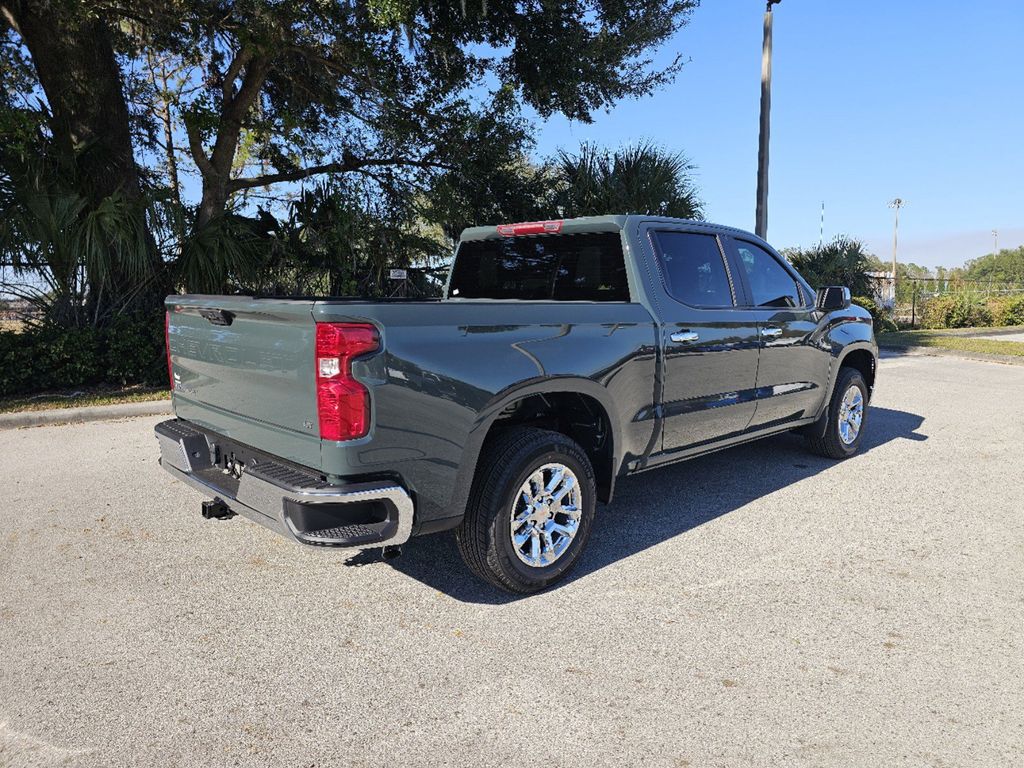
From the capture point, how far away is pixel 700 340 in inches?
173

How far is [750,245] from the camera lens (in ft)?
17.0

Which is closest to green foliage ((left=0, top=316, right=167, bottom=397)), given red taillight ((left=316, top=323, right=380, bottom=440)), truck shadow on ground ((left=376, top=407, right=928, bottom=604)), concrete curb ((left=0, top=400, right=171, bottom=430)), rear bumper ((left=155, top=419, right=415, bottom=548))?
concrete curb ((left=0, top=400, right=171, bottom=430))

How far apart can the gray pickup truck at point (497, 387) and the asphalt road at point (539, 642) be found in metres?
0.45

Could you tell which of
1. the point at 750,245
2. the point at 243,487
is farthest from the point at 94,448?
the point at 750,245

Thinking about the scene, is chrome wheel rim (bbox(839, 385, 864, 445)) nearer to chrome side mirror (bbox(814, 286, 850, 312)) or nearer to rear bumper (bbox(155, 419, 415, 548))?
chrome side mirror (bbox(814, 286, 850, 312))

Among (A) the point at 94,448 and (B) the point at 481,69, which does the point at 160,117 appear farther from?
(A) the point at 94,448

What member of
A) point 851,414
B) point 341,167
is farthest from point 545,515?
point 341,167

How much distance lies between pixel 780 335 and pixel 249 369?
12.1ft

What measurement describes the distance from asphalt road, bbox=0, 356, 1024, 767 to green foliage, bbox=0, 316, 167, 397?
422 centimetres

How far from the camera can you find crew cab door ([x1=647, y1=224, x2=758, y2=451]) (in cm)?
425

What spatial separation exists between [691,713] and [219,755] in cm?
164

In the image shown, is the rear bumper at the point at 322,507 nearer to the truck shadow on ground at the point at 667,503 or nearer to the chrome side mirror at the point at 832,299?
the truck shadow on ground at the point at 667,503

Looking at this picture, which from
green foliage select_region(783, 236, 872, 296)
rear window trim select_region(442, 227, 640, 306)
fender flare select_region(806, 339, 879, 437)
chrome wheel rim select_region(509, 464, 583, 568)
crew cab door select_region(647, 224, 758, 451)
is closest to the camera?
chrome wheel rim select_region(509, 464, 583, 568)

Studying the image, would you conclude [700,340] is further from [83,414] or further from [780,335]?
[83,414]
